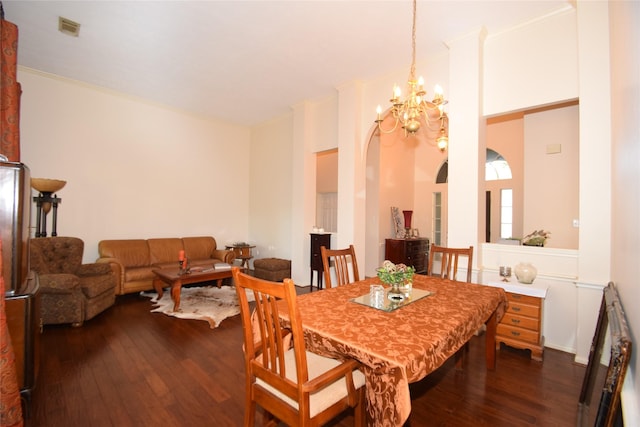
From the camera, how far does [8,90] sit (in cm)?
282

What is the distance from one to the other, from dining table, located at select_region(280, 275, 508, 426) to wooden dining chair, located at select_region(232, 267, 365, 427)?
126 millimetres

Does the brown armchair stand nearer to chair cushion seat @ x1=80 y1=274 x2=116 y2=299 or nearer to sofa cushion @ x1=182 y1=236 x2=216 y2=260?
chair cushion seat @ x1=80 y1=274 x2=116 y2=299

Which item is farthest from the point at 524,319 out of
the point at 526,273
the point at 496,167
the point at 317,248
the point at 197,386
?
the point at 496,167

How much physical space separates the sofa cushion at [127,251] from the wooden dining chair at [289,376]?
14.3ft

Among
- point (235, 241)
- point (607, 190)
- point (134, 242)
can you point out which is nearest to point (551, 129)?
point (607, 190)

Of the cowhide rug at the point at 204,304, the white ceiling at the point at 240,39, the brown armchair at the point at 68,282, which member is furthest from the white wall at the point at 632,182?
the brown armchair at the point at 68,282

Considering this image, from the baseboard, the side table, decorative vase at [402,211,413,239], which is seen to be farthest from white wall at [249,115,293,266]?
the baseboard

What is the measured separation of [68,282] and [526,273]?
487 centimetres

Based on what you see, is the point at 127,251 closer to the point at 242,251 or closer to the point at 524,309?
the point at 242,251

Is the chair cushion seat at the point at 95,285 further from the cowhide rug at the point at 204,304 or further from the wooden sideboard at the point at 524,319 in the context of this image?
the wooden sideboard at the point at 524,319

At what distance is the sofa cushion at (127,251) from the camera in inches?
189

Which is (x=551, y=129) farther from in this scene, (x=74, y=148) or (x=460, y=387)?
(x=74, y=148)

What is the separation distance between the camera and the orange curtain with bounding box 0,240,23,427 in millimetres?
1498

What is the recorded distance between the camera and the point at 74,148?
479cm
